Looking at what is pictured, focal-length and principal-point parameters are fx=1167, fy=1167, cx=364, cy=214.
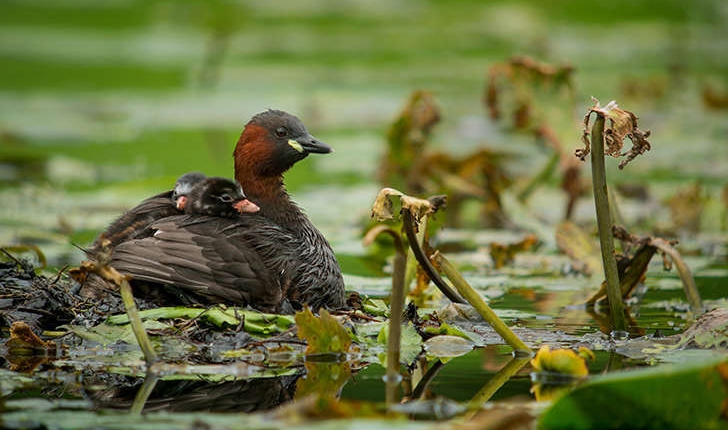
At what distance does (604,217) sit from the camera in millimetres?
5977

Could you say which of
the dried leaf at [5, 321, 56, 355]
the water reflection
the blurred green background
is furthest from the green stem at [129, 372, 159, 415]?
the blurred green background

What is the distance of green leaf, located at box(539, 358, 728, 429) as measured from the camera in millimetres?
4301

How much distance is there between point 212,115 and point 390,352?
1412 centimetres

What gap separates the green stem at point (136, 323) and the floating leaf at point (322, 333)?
74 centimetres

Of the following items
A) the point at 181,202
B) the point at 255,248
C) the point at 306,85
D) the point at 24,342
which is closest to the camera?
the point at 24,342

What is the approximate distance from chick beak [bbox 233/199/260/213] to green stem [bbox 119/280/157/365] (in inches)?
50.3

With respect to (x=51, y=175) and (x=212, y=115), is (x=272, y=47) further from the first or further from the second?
(x=51, y=175)

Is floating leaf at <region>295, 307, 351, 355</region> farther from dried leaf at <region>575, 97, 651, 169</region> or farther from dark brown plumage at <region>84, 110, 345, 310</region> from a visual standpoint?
dried leaf at <region>575, 97, 651, 169</region>

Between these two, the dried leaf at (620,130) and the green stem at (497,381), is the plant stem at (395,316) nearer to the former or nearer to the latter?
the green stem at (497,381)

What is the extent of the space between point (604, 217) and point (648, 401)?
1747 millimetres

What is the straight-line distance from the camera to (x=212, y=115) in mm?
19062

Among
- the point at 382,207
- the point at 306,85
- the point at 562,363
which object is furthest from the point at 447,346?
the point at 306,85

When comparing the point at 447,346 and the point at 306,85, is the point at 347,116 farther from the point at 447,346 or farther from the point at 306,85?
the point at 447,346

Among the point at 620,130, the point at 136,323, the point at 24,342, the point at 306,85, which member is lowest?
the point at 24,342
